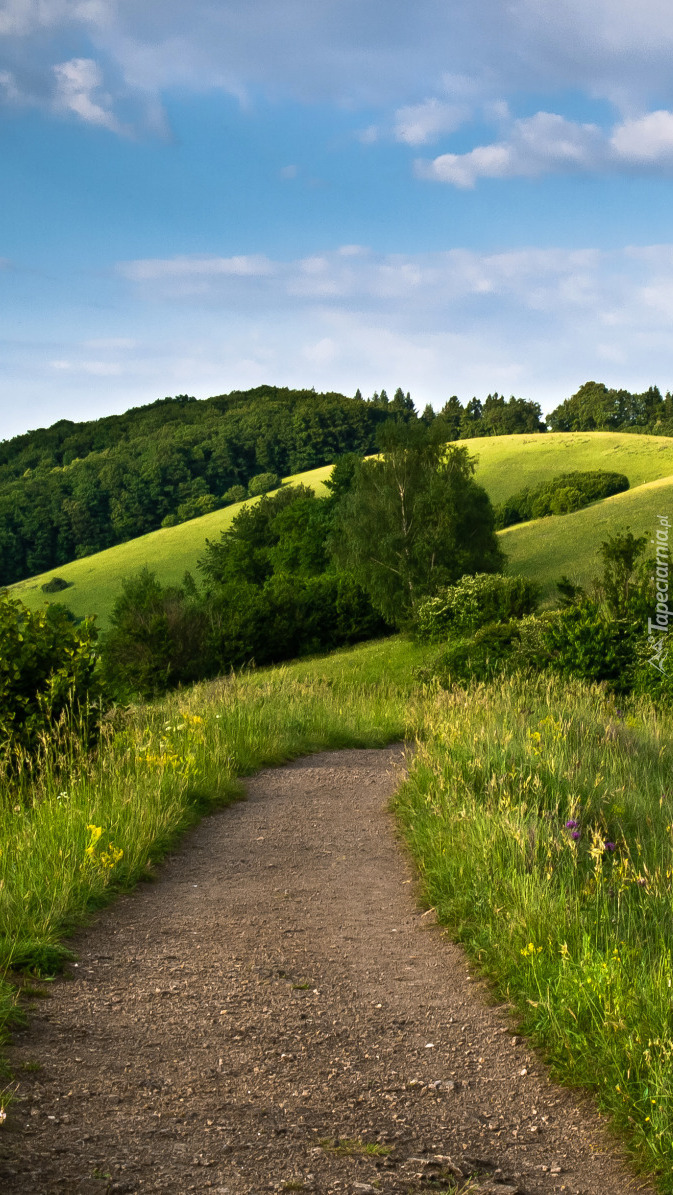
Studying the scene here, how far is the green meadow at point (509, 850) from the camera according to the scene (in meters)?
3.43

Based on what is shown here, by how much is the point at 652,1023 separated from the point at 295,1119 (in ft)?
4.26

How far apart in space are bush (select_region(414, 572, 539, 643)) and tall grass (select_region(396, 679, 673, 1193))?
85.8ft

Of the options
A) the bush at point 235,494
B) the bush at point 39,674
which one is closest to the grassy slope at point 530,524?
the bush at point 235,494

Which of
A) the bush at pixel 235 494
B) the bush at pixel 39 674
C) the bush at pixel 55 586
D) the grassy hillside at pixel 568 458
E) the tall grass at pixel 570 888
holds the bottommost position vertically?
the tall grass at pixel 570 888

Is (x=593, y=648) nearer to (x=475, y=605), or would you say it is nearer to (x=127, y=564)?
(x=475, y=605)

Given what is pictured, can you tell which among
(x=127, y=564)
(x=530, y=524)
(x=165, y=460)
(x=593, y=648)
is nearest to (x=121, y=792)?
(x=593, y=648)

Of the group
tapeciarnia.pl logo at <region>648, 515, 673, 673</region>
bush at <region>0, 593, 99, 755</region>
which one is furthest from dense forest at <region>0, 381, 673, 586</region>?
bush at <region>0, 593, 99, 755</region>

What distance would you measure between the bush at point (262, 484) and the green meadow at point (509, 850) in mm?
82090

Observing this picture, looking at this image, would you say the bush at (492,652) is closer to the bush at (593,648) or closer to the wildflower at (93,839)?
the bush at (593,648)

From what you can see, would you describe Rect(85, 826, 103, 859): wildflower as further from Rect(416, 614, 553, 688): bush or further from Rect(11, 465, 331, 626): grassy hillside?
Rect(11, 465, 331, 626): grassy hillside

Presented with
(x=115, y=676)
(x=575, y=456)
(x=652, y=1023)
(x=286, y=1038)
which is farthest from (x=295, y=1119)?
(x=575, y=456)

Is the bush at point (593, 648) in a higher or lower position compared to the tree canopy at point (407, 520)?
lower

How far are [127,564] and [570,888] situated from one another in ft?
253

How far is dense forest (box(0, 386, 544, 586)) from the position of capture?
90.4 meters
